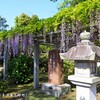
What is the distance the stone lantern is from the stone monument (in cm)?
459

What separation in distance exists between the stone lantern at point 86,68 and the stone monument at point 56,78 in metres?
4.59

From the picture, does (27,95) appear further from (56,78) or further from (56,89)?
(56,78)

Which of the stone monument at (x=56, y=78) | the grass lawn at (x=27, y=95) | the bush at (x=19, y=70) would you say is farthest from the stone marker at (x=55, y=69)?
the bush at (x=19, y=70)

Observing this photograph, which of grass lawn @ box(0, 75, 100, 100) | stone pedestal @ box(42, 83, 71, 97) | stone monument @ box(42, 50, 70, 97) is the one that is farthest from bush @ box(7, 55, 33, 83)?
stone pedestal @ box(42, 83, 71, 97)

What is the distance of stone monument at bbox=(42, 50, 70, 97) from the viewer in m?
8.45

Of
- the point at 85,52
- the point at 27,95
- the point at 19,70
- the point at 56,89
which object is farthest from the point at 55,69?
the point at 85,52

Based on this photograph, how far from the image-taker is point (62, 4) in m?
12.0

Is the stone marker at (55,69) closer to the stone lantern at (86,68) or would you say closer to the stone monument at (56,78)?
the stone monument at (56,78)

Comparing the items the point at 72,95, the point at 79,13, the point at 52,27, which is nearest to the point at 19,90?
the point at 72,95

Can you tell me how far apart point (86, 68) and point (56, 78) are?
5.04 metres

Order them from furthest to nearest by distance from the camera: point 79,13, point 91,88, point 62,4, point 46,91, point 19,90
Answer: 1. point 62,4
2. point 19,90
3. point 46,91
4. point 79,13
5. point 91,88

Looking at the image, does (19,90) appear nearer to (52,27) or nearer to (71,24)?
(52,27)

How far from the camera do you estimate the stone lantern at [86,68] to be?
12.1ft

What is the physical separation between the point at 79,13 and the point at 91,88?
2297mm
